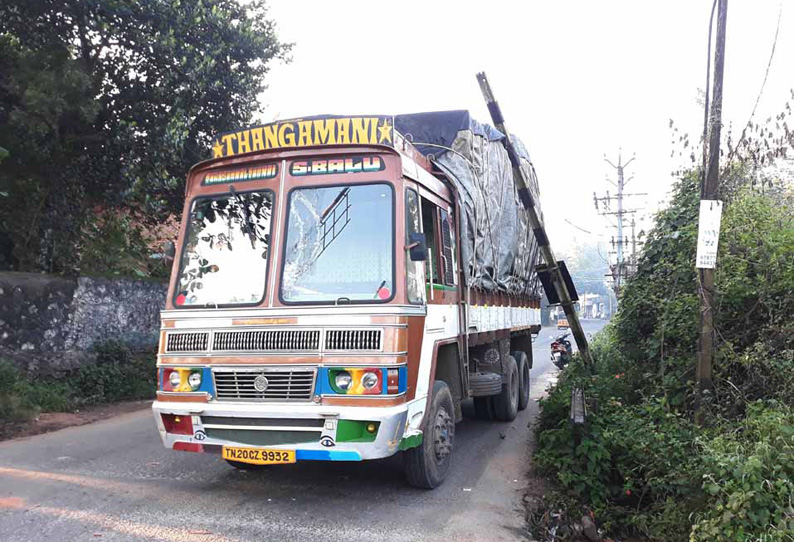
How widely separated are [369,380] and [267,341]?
2.79 ft

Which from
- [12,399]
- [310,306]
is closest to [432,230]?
[310,306]

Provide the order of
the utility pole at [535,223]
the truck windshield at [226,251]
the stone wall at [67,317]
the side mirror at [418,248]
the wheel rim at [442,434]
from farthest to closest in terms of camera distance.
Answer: the stone wall at [67,317]
the utility pole at [535,223]
the wheel rim at [442,434]
the truck windshield at [226,251]
the side mirror at [418,248]

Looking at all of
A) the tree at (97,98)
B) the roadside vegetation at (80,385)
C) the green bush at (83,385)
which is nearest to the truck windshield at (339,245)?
the roadside vegetation at (80,385)

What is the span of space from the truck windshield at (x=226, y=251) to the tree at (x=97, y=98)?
528 centimetres

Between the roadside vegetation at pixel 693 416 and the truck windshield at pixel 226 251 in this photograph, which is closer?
the roadside vegetation at pixel 693 416

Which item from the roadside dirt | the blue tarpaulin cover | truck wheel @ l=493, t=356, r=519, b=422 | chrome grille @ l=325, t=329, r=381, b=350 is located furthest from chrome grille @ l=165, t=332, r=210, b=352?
truck wheel @ l=493, t=356, r=519, b=422

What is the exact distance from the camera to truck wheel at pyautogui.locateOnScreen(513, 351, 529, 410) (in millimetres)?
9555

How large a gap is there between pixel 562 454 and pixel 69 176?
9007mm

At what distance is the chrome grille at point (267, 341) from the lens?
175 inches

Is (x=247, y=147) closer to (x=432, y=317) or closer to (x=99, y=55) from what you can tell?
(x=432, y=317)

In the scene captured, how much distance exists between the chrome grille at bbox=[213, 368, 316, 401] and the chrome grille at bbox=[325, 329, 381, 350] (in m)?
0.27

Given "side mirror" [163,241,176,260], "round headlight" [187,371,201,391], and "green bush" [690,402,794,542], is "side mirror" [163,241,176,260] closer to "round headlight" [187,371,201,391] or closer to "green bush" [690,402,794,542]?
"round headlight" [187,371,201,391]

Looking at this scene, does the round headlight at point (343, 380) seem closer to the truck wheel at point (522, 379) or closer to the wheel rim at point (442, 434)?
the wheel rim at point (442, 434)

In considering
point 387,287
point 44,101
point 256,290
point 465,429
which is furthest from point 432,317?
point 44,101
